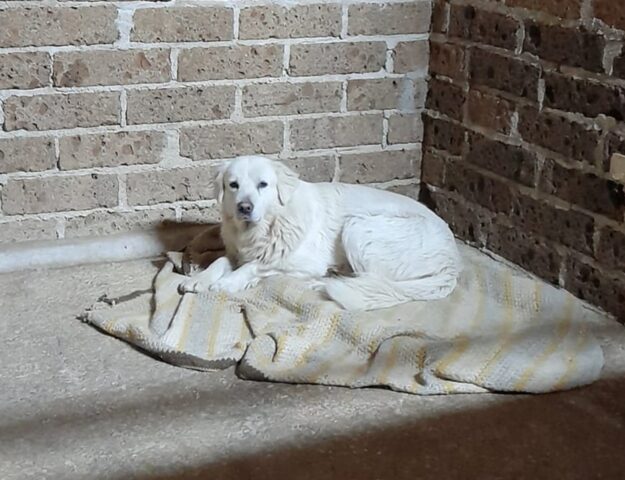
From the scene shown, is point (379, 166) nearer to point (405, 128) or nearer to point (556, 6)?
point (405, 128)

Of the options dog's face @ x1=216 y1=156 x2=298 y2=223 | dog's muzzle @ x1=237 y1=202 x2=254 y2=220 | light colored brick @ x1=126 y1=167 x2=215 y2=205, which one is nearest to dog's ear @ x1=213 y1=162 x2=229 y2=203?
dog's face @ x1=216 y1=156 x2=298 y2=223

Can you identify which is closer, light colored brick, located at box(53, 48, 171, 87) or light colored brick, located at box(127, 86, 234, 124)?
light colored brick, located at box(53, 48, 171, 87)

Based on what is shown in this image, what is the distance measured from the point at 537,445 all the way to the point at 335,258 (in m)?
1.04

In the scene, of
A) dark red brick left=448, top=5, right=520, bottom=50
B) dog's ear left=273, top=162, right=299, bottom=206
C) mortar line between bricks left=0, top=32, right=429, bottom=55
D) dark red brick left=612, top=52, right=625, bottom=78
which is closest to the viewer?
dark red brick left=612, top=52, right=625, bottom=78

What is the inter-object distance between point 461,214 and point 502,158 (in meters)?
0.35

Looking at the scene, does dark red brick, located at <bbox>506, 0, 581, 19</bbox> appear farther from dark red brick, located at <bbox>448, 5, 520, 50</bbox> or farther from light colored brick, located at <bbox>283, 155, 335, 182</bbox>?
light colored brick, located at <bbox>283, 155, 335, 182</bbox>

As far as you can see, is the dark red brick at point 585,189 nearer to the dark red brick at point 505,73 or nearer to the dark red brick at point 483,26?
the dark red brick at point 505,73

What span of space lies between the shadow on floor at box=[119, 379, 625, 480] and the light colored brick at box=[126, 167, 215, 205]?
4.53 ft

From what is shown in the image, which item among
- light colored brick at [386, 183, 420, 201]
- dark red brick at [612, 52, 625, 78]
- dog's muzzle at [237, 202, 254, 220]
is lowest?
light colored brick at [386, 183, 420, 201]

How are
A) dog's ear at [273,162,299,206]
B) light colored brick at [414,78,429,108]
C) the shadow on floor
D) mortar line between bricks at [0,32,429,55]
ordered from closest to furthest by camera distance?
the shadow on floor → dog's ear at [273,162,299,206] → mortar line between bricks at [0,32,429,55] → light colored brick at [414,78,429,108]

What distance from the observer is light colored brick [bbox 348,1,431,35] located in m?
3.55

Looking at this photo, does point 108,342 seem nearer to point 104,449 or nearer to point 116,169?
point 104,449

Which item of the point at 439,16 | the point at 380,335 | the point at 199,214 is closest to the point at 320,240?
the point at 380,335

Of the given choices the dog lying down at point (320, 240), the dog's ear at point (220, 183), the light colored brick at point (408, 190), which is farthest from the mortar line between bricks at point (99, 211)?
the light colored brick at point (408, 190)
